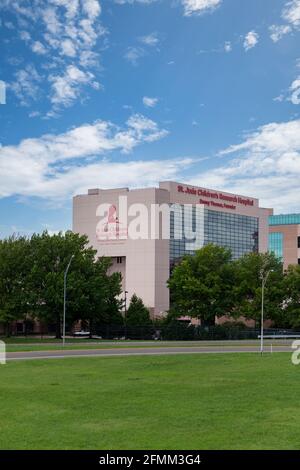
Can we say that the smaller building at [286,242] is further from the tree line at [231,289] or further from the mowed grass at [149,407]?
the mowed grass at [149,407]

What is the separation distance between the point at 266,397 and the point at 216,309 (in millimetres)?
65696

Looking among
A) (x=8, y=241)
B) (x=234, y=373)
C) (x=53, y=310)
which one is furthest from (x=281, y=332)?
(x=234, y=373)

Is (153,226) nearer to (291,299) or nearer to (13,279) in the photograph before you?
(291,299)

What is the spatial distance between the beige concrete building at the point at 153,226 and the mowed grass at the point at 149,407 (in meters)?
74.4

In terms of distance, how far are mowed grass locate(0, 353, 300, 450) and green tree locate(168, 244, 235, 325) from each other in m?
53.9

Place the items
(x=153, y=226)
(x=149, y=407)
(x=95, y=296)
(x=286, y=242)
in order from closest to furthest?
1. (x=149, y=407)
2. (x=95, y=296)
3. (x=153, y=226)
4. (x=286, y=242)

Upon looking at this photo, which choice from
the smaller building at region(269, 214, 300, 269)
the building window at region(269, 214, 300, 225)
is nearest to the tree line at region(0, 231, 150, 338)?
the smaller building at region(269, 214, 300, 269)

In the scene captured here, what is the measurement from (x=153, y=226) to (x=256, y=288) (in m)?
25.5

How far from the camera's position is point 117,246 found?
366 ft

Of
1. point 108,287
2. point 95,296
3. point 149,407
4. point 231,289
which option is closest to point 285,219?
point 231,289

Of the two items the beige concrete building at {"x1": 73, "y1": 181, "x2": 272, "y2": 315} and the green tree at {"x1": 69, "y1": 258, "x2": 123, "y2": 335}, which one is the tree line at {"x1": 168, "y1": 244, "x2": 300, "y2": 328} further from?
the beige concrete building at {"x1": 73, "y1": 181, "x2": 272, "y2": 315}

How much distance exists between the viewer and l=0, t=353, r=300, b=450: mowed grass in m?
14.3

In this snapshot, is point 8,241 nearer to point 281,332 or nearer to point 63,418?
point 281,332

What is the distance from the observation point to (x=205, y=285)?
286 feet
